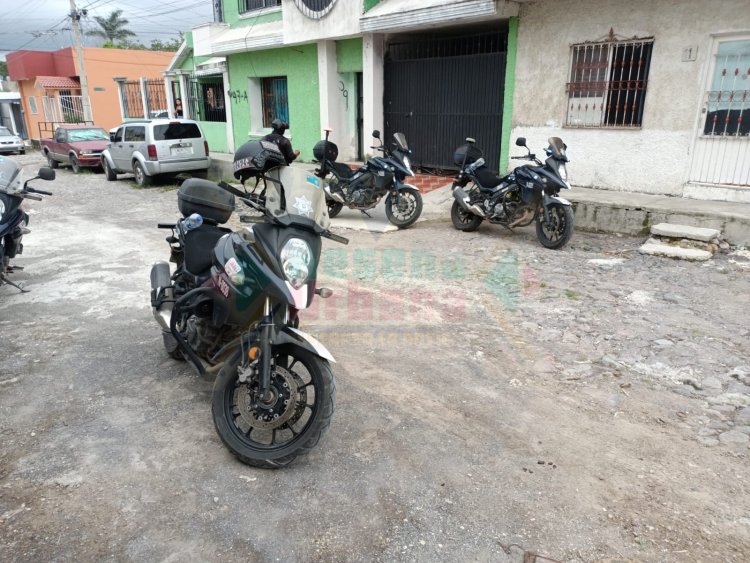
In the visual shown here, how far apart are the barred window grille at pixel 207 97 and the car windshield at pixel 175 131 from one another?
5720 millimetres

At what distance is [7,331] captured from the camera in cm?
481

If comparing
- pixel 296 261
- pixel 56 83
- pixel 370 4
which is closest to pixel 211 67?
pixel 370 4

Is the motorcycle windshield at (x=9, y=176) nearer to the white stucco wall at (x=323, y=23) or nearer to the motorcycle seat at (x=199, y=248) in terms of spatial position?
the motorcycle seat at (x=199, y=248)

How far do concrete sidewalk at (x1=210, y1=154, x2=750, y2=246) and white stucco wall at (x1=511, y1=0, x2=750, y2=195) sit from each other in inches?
16.5

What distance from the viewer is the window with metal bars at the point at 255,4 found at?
15734 millimetres

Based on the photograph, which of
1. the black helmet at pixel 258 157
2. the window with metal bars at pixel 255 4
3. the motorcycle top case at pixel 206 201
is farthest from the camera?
the window with metal bars at pixel 255 4

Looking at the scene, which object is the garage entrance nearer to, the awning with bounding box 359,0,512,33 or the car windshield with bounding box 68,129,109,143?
the awning with bounding box 359,0,512,33

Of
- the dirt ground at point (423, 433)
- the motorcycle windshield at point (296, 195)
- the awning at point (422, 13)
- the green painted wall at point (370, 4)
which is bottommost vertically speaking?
the dirt ground at point (423, 433)

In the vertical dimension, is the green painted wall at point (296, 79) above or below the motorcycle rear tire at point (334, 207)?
above

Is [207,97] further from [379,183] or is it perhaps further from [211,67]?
[379,183]

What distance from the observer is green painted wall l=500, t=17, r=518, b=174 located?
1017 cm

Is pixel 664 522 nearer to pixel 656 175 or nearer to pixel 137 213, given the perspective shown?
pixel 656 175

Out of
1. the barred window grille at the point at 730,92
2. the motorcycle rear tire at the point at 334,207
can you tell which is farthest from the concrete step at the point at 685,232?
the motorcycle rear tire at the point at 334,207

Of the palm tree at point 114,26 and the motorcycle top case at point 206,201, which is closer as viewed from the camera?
the motorcycle top case at point 206,201
